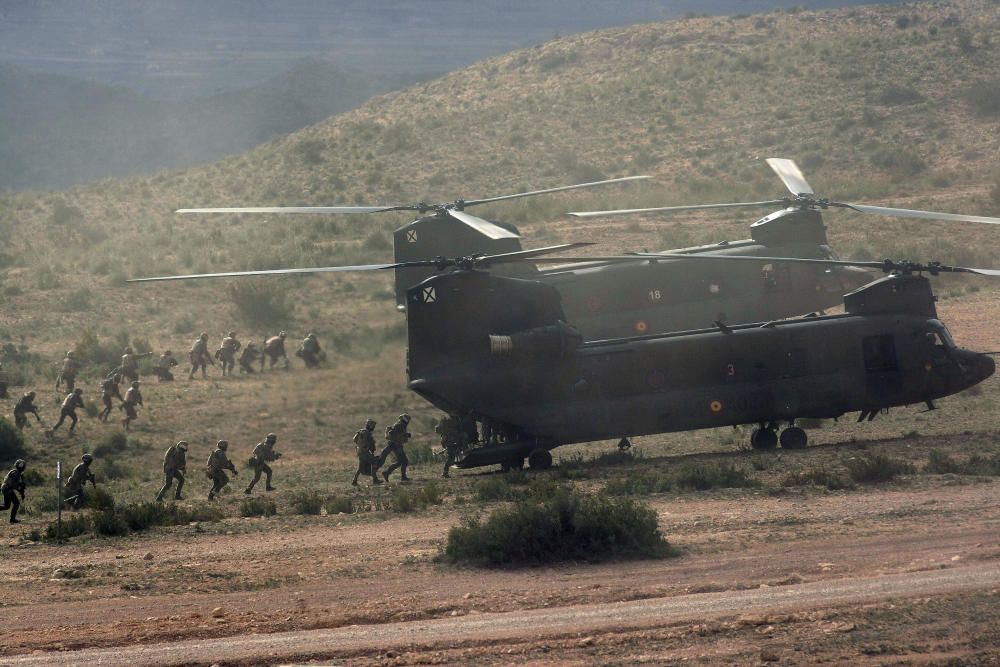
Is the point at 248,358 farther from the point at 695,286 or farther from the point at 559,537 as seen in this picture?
the point at 559,537

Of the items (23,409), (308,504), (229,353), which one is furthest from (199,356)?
(308,504)

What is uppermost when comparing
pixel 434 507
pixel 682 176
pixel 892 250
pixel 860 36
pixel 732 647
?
pixel 860 36

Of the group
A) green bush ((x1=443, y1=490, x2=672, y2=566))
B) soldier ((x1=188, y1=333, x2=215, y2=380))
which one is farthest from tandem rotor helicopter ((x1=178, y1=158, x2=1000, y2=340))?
green bush ((x1=443, y1=490, x2=672, y2=566))

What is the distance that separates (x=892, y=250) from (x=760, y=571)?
29524 millimetres

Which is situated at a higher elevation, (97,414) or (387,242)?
(387,242)

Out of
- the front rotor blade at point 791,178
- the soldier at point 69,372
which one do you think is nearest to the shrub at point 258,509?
the front rotor blade at point 791,178

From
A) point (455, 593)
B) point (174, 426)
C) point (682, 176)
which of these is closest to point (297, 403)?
point (174, 426)

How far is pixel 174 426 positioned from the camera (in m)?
30.3

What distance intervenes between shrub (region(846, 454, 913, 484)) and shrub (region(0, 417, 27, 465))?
16.7 meters

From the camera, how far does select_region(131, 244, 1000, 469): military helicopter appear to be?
875 inches

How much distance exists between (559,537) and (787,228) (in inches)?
512

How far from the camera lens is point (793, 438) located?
22.8 m

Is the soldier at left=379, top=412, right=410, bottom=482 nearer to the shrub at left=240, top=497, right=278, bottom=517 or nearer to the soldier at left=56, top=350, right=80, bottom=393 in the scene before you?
the shrub at left=240, top=497, right=278, bottom=517

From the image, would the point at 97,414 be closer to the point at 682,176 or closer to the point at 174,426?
the point at 174,426
